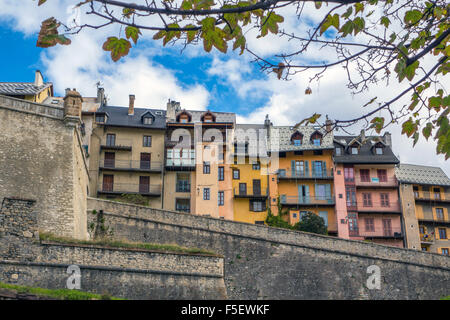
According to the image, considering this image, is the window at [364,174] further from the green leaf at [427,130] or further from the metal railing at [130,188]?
the green leaf at [427,130]

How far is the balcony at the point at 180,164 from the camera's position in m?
40.3

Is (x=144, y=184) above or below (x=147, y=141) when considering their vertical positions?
below

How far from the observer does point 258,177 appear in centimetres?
4100

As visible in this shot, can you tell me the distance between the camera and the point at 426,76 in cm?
530

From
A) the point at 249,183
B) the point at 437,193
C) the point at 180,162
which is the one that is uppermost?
the point at 180,162

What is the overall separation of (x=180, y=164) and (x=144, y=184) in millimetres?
3373

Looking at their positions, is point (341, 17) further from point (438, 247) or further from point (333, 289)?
point (438, 247)

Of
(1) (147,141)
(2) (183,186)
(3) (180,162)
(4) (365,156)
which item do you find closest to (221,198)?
(2) (183,186)

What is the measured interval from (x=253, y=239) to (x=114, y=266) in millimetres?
10122

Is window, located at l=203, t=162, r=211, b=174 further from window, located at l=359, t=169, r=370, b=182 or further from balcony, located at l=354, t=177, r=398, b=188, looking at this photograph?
window, located at l=359, t=169, r=370, b=182

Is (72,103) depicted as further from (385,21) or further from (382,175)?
(382,175)
